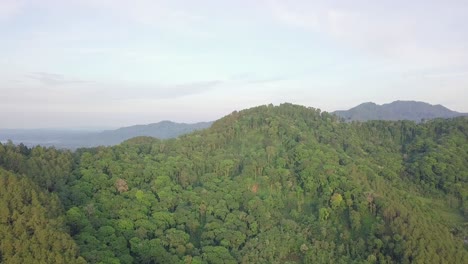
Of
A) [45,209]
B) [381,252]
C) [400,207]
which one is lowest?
[381,252]

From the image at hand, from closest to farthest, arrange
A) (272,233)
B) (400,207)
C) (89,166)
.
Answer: (272,233)
(400,207)
(89,166)

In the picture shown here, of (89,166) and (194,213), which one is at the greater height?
(89,166)

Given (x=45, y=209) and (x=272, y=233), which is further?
(x=272, y=233)

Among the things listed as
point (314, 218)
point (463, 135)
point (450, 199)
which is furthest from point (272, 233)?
point (463, 135)

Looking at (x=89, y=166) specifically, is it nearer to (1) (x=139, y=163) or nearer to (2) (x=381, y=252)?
(1) (x=139, y=163)

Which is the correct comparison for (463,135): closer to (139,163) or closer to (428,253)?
(428,253)

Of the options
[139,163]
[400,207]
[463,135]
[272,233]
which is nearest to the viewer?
[272,233]
